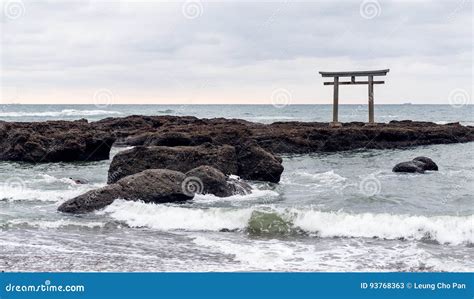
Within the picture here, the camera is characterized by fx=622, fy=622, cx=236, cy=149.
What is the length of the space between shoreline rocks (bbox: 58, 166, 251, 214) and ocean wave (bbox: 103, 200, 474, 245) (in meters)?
0.61

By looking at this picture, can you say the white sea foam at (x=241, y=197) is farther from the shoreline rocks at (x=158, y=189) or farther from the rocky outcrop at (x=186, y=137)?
the rocky outcrop at (x=186, y=137)

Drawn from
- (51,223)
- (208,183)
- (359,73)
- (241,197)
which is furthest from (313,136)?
(51,223)

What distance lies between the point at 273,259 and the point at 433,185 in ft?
40.5

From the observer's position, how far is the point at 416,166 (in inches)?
989

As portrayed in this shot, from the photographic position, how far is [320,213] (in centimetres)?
1452

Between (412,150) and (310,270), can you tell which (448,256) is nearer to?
(310,270)

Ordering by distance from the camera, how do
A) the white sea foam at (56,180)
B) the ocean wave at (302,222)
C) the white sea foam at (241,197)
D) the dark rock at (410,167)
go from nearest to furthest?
the ocean wave at (302,222)
the white sea foam at (241,197)
the white sea foam at (56,180)
the dark rock at (410,167)

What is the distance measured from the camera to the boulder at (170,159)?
1940 centimetres

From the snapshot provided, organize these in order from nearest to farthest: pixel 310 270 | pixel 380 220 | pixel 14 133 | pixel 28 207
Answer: pixel 310 270, pixel 380 220, pixel 28 207, pixel 14 133

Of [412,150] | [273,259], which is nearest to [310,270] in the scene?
[273,259]

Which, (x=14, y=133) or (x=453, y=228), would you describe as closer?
(x=453, y=228)

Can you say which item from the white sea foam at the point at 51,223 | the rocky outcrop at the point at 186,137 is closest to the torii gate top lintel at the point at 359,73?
the rocky outcrop at the point at 186,137

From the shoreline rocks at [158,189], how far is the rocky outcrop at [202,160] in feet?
6.81

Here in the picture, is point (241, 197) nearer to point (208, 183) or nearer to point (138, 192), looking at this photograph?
point (208, 183)
